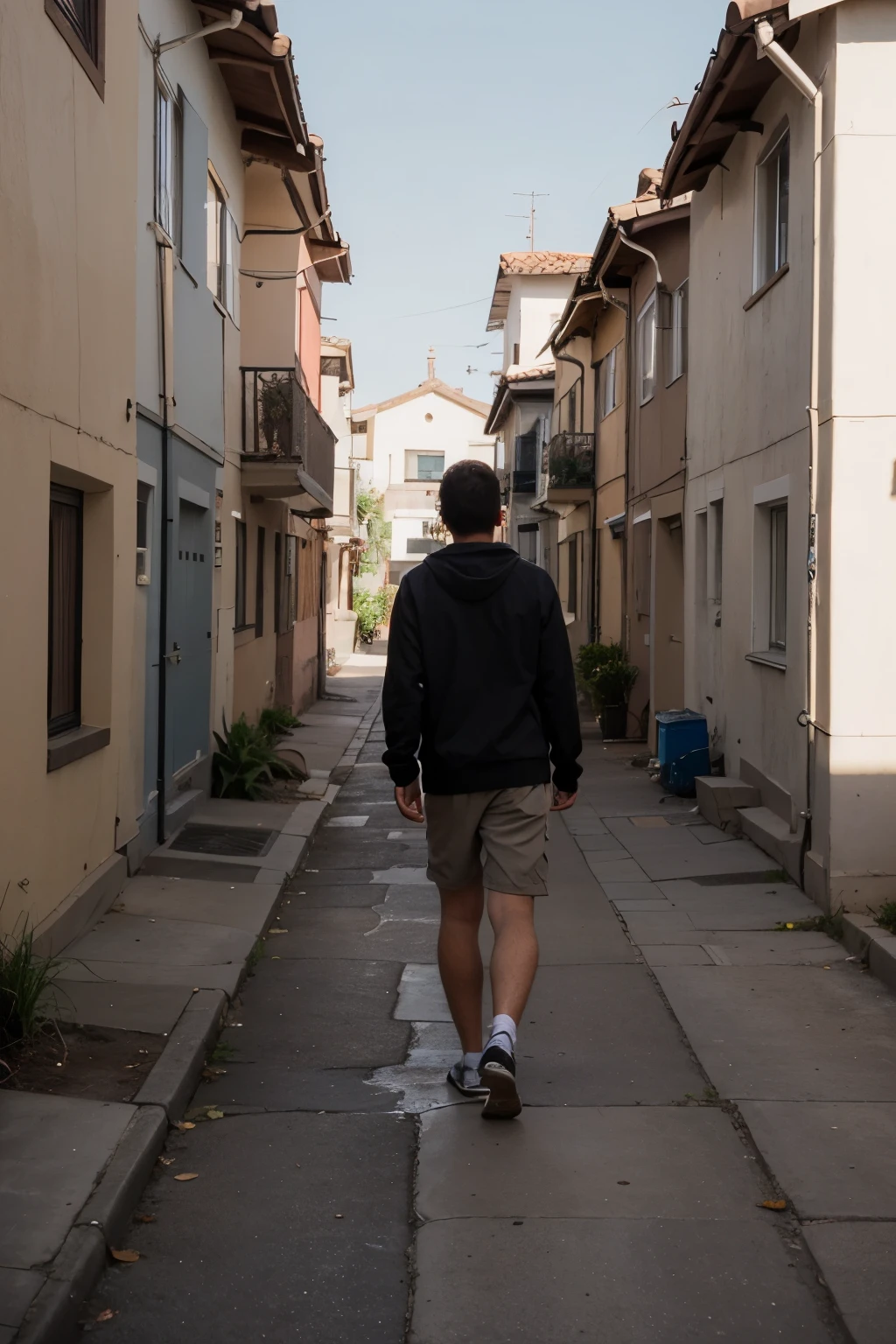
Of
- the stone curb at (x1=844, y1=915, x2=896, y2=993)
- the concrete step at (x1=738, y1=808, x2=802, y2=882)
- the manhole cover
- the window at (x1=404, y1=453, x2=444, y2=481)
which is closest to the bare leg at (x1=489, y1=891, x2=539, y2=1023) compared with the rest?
the stone curb at (x1=844, y1=915, x2=896, y2=993)

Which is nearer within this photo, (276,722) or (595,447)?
(276,722)

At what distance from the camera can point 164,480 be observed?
945 centimetres

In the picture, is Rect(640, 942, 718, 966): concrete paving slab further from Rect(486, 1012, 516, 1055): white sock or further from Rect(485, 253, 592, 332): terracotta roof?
Rect(485, 253, 592, 332): terracotta roof

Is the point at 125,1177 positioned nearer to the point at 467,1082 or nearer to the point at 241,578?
the point at 467,1082

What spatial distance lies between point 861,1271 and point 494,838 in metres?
1.68

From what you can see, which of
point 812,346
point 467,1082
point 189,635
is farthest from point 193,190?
point 467,1082

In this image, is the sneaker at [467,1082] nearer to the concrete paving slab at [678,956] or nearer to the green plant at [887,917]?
the concrete paving slab at [678,956]

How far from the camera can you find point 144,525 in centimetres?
897

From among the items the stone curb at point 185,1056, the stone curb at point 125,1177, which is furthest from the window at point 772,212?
the stone curb at point 125,1177

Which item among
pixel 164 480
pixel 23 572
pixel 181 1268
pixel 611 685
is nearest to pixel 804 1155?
pixel 181 1268

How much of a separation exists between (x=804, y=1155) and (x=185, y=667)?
280 inches

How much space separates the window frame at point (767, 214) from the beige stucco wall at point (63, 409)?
13.8ft

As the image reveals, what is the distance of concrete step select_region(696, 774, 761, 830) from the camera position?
10.0 metres

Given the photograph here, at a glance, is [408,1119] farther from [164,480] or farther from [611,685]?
[611,685]
